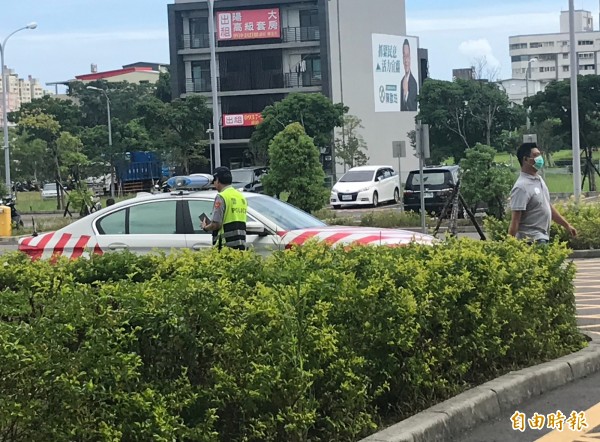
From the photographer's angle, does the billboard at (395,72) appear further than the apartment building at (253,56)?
Result: Yes

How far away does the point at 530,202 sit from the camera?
9.31 meters

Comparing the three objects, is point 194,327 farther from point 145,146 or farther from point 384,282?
point 145,146

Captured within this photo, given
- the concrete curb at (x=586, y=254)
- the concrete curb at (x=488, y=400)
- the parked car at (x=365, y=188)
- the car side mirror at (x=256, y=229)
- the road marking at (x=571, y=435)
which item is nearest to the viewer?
the concrete curb at (x=488, y=400)

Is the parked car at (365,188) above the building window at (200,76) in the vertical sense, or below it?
below

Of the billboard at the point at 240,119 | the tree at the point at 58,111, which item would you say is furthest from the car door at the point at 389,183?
the tree at the point at 58,111

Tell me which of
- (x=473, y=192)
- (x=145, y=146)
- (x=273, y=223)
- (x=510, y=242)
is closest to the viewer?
(x=510, y=242)

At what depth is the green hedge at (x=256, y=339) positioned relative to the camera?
4414 millimetres

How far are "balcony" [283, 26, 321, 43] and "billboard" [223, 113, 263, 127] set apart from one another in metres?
5.63

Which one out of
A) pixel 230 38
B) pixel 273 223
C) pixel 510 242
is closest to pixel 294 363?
pixel 510 242

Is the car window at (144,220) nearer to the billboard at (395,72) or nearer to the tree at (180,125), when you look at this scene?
the tree at (180,125)

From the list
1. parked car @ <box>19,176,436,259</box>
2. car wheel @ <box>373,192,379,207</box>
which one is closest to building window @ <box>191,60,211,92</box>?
car wheel @ <box>373,192,379,207</box>

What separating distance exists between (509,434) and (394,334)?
948mm

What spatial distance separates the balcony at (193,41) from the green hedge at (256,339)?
191ft

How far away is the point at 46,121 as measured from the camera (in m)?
62.8
